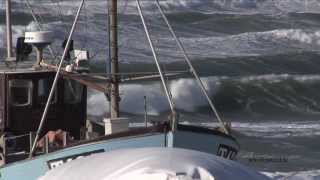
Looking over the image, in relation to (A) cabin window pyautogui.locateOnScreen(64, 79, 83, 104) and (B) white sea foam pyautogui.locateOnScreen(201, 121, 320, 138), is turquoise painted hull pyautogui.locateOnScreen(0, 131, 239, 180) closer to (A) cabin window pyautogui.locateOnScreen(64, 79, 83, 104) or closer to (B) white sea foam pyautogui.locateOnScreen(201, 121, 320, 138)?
(A) cabin window pyautogui.locateOnScreen(64, 79, 83, 104)

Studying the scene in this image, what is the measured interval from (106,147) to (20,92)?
2.56 metres

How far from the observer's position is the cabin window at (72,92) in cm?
1426

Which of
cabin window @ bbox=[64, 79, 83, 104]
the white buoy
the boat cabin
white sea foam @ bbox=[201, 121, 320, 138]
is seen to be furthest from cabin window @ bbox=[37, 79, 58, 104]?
white sea foam @ bbox=[201, 121, 320, 138]

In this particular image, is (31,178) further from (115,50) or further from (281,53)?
(281,53)

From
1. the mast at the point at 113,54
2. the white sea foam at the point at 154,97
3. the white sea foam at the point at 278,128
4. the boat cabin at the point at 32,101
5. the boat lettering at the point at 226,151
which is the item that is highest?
the mast at the point at 113,54

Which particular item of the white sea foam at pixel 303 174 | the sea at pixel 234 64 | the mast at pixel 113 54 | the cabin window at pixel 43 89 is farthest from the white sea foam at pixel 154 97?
the mast at pixel 113 54

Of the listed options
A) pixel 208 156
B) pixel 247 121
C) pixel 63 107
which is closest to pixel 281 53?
pixel 247 121

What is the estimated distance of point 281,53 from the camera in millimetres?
48250

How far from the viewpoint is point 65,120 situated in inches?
564

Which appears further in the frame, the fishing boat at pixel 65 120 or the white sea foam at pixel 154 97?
the white sea foam at pixel 154 97

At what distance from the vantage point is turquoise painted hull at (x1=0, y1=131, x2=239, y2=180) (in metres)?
11.8

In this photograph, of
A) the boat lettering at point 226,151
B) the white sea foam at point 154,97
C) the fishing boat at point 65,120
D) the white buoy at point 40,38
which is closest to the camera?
the fishing boat at point 65,120

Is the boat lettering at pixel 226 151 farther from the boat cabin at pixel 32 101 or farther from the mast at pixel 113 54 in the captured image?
the boat cabin at pixel 32 101

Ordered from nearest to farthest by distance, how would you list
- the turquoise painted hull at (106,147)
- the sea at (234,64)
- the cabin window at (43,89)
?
the turquoise painted hull at (106,147)
the cabin window at (43,89)
the sea at (234,64)
